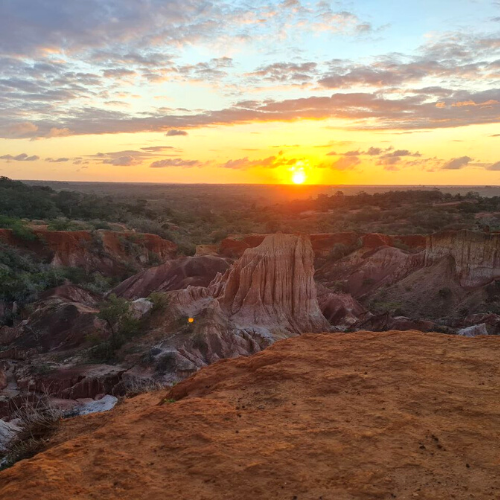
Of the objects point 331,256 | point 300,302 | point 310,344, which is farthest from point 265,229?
point 310,344

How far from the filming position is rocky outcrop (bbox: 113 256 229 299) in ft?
99.0

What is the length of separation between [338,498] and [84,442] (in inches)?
128

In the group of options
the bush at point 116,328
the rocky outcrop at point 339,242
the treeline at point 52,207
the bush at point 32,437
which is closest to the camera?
the bush at point 32,437

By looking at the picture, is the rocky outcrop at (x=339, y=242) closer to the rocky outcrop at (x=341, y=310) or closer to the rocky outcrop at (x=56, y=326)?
the rocky outcrop at (x=341, y=310)

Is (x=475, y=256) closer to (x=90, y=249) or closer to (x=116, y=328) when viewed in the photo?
(x=116, y=328)

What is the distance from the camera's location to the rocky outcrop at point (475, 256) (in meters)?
27.0

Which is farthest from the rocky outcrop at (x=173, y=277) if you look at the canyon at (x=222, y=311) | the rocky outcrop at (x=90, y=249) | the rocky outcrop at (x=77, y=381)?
the rocky outcrop at (x=77, y=381)

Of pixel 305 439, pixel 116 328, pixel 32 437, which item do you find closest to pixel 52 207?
pixel 116 328

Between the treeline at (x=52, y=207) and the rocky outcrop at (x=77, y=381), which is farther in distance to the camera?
the treeline at (x=52, y=207)

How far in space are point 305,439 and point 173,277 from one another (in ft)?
86.7

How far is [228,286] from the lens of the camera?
23172mm

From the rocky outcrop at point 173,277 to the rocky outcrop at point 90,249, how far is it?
18.3 ft

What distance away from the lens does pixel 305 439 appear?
549 centimetres

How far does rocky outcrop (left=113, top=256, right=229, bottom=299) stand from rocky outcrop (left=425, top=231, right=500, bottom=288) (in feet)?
48.9
